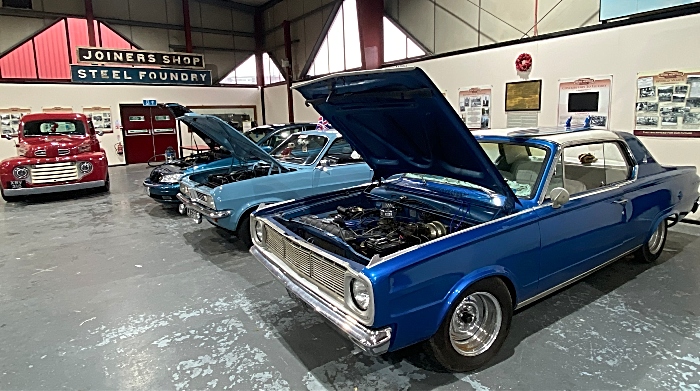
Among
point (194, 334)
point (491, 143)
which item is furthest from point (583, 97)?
point (194, 334)

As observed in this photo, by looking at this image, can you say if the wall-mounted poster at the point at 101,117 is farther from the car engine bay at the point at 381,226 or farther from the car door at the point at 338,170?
the car engine bay at the point at 381,226

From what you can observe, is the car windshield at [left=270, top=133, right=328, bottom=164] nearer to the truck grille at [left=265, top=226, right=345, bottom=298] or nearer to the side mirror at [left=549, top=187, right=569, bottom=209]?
the truck grille at [left=265, top=226, right=345, bottom=298]

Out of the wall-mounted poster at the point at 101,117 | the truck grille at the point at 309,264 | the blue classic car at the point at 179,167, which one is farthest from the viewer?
the wall-mounted poster at the point at 101,117

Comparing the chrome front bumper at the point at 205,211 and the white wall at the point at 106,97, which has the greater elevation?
the white wall at the point at 106,97

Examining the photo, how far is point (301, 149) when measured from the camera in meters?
5.68

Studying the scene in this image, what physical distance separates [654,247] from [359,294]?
341cm

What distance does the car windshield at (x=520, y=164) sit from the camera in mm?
2758

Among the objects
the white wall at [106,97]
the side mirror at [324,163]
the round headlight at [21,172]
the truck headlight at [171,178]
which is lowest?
the truck headlight at [171,178]

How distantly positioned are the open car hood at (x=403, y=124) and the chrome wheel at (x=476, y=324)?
24.7 inches

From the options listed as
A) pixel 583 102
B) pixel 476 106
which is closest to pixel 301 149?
pixel 476 106

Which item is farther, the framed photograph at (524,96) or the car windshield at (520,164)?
the framed photograph at (524,96)

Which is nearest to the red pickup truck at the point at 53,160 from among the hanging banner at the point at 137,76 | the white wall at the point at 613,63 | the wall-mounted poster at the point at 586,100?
the hanging banner at the point at 137,76

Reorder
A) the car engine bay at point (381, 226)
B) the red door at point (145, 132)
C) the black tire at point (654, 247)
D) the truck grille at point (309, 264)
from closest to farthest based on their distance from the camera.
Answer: the truck grille at point (309, 264) → the car engine bay at point (381, 226) → the black tire at point (654, 247) → the red door at point (145, 132)

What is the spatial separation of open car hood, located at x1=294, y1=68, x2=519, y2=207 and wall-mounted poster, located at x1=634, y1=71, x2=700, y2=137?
14.4 ft
